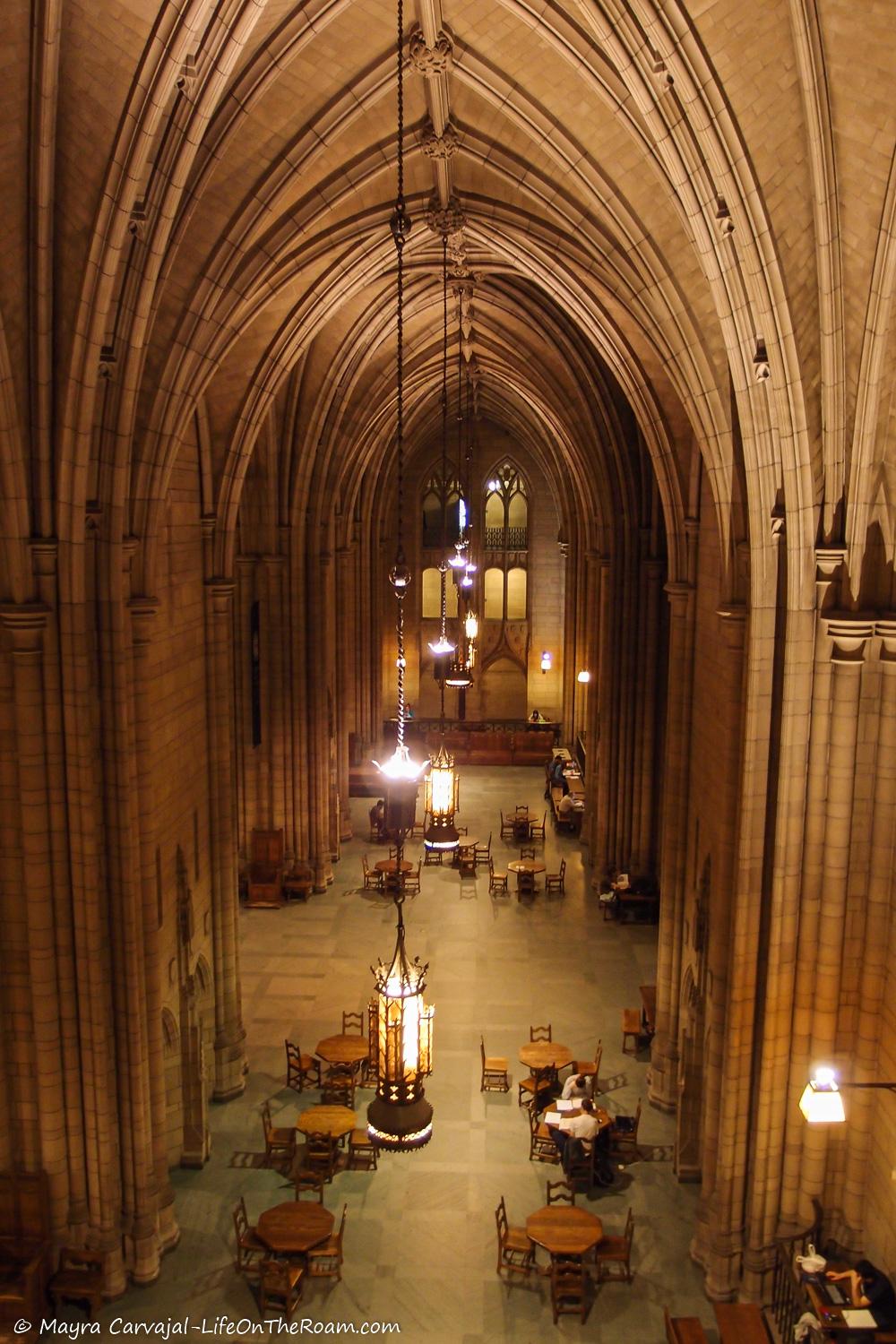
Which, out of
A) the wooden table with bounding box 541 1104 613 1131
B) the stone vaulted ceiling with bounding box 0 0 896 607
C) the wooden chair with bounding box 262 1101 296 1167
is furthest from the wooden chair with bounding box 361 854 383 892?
the stone vaulted ceiling with bounding box 0 0 896 607

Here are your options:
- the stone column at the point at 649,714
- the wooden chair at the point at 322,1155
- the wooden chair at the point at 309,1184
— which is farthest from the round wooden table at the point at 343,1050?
the stone column at the point at 649,714

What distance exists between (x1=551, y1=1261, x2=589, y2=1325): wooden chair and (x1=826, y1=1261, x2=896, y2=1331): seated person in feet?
7.91

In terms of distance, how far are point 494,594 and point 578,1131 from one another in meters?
28.5

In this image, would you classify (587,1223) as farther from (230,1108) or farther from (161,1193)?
(230,1108)

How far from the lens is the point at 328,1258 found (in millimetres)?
11219

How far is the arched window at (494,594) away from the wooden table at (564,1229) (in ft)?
96.3

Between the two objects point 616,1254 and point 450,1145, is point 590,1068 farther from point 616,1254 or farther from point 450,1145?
point 616,1254

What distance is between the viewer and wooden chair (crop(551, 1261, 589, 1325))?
1040 centimetres

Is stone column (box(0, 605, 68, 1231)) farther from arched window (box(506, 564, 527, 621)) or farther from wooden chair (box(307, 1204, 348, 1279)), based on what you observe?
arched window (box(506, 564, 527, 621))

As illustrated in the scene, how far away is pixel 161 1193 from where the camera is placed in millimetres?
11211

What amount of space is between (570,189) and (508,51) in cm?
214

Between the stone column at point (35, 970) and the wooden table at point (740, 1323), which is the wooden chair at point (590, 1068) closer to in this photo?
the wooden table at point (740, 1323)

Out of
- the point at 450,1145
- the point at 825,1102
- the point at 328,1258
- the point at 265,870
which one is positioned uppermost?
the point at 825,1102

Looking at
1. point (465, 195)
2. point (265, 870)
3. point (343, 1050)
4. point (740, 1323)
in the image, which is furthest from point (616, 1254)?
point (465, 195)
